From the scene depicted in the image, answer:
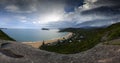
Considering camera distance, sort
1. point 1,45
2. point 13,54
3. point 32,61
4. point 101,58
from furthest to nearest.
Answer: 1. point 1,45
2. point 13,54
3. point 32,61
4. point 101,58

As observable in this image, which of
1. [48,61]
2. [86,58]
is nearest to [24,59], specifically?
[48,61]

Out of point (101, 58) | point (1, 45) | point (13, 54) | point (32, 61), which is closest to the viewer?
point (101, 58)

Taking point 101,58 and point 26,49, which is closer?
point 101,58

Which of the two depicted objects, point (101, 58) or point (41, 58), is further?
point (41, 58)

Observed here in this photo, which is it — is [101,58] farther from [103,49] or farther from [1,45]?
[1,45]

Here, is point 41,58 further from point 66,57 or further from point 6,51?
point 6,51

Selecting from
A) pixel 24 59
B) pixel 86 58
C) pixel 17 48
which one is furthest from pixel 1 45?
pixel 86 58
